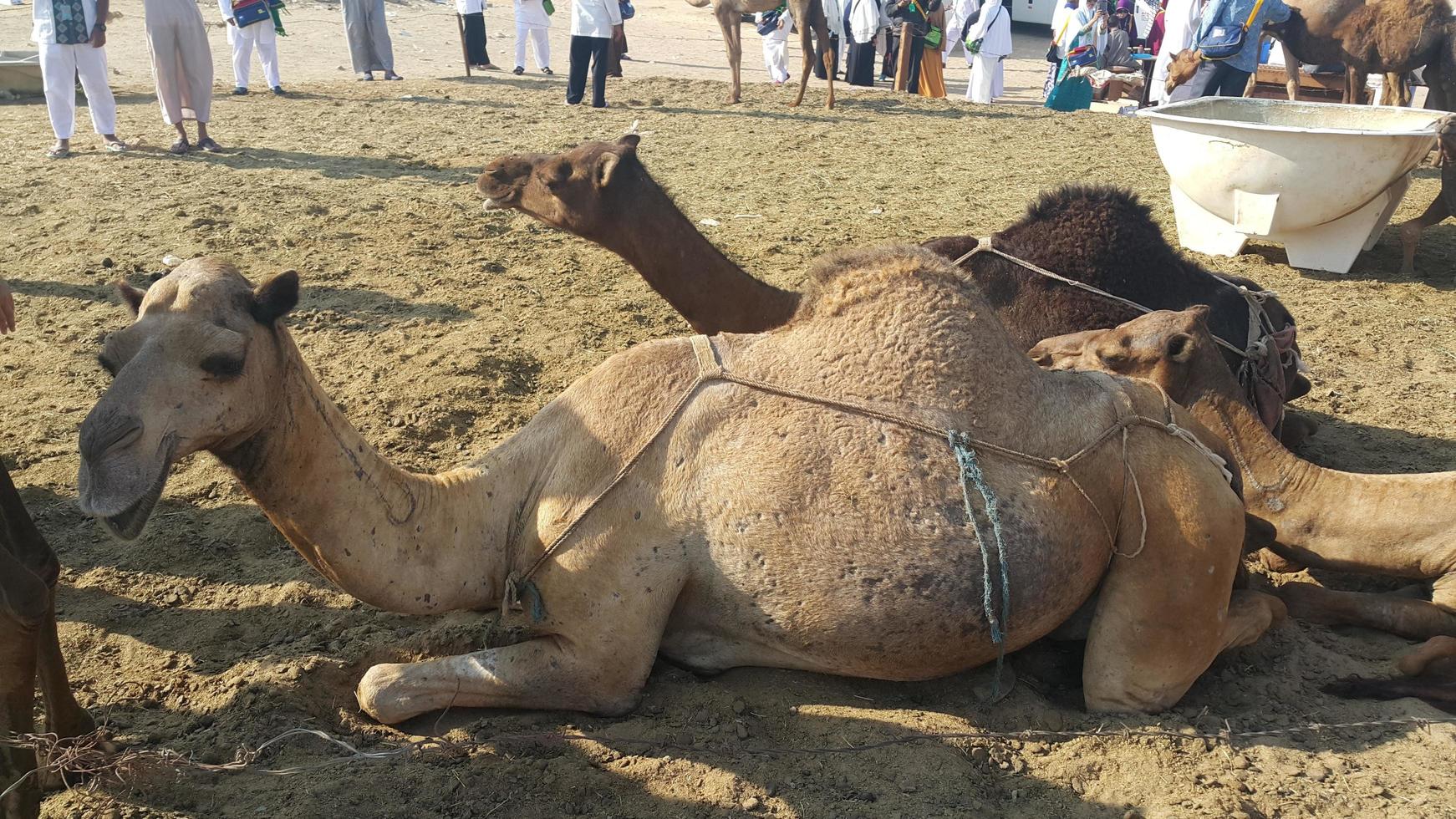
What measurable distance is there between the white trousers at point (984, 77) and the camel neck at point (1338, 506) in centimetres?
1320

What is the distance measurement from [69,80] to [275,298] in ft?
29.8

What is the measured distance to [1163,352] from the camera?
4.29 meters

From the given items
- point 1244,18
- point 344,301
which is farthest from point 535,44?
point 344,301

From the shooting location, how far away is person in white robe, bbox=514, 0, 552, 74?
17516 millimetres

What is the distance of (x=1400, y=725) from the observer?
11.3 feet

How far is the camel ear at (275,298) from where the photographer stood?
294 centimetres

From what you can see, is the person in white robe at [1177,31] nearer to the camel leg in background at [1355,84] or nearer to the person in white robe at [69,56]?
the camel leg in background at [1355,84]

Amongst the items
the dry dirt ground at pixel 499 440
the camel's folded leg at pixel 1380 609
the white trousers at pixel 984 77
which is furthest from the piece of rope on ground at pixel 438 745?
the white trousers at pixel 984 77

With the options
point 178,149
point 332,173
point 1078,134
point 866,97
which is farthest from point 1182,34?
point 178,149

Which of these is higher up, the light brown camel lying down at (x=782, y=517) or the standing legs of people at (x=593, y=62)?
the standing legs of people at (x=593, y=62)

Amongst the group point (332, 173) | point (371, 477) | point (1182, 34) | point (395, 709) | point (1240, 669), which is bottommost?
point (1240, 669)

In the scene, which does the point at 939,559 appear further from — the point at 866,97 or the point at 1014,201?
the point at 866,97

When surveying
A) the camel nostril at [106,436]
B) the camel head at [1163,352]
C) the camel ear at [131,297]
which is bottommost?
the camel head at [1163,352]

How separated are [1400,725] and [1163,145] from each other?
19.3 ft
